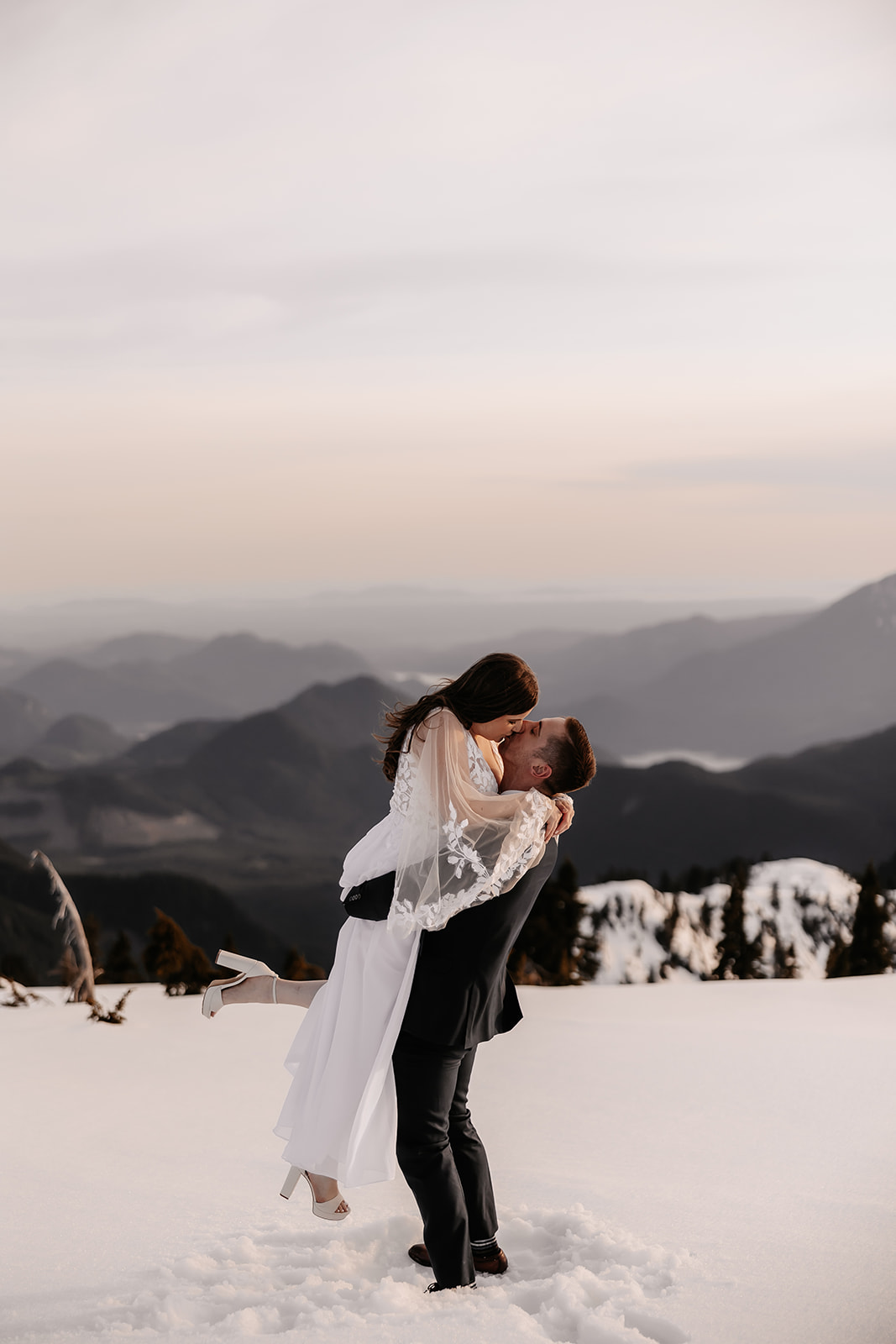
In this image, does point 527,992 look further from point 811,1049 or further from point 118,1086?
point 118,1086

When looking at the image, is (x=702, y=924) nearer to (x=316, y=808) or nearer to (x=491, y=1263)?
(x=491, y=1263)

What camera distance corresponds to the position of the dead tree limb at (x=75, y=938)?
6980 mm

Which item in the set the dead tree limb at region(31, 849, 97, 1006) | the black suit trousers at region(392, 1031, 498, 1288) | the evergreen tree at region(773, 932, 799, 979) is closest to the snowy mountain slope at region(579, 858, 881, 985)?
the evergreen tree at region(773, 932, 799, 979)

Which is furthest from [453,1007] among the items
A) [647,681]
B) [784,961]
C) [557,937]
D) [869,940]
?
[647,681]

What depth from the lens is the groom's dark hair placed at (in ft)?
8.99

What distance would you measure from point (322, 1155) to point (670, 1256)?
106 centimetres

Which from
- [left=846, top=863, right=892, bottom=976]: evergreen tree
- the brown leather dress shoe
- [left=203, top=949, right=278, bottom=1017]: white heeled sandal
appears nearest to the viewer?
the brown leather dress shoe

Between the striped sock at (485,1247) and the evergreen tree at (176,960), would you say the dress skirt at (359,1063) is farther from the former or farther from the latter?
the evergreen tree at (176,960)

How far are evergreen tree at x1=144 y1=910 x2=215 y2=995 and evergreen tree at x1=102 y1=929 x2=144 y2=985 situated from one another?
1745mm

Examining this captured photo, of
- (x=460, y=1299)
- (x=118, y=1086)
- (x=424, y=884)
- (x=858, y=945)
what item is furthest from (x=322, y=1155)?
(x=858, y=945)

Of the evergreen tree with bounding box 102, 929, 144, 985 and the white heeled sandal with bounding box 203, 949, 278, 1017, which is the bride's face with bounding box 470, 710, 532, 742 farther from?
the evergreen tree with bounding box 102, 929, 144, 985

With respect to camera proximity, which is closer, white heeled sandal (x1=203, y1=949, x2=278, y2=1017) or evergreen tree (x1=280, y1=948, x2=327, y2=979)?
white heeled sandal (x1=203, y1=949, x2=278, y2=1017)

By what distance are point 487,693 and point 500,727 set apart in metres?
0.11

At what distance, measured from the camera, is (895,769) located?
29828 mm
